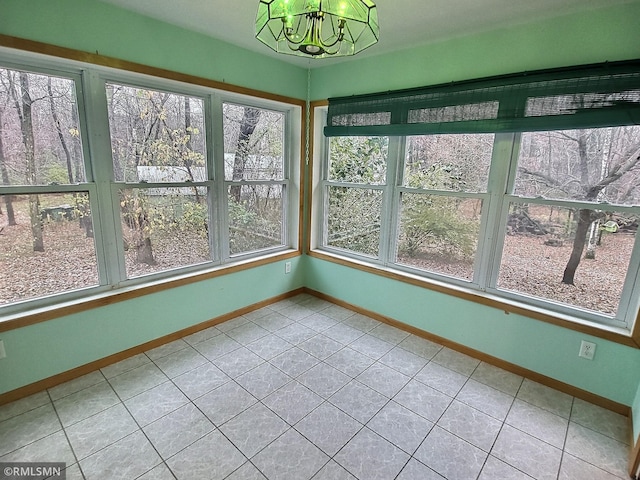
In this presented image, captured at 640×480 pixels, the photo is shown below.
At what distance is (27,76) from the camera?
1.91 metres

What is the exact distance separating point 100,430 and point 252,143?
7.91 ft

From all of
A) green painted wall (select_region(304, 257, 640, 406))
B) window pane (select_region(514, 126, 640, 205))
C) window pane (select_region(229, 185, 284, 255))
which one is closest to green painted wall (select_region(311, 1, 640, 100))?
window pane (select_region(514, 126, 640, 205))

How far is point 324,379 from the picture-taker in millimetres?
2260

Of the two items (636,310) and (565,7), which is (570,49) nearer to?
(565,7)

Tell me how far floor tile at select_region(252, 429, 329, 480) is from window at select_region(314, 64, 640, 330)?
1.70 meters

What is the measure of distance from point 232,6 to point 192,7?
26 centimetres

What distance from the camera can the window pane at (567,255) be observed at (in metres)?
2.03

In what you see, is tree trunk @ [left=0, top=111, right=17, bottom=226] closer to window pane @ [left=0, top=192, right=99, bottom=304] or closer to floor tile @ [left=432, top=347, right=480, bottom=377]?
window pane @ [left=0, top=192, right=99, bottom=304]

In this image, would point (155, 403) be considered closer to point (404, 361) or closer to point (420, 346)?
point (404, 361)

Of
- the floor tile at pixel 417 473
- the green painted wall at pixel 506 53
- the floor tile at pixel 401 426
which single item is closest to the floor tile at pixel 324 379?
the floor tile at pixel 401 426

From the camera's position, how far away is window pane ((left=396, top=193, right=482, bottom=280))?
2.60m

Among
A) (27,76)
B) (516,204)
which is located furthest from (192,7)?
(516,204)

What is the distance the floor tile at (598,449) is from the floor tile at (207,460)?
68.9 inches

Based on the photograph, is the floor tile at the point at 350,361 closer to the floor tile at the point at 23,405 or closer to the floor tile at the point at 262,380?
the floor tile at the point at 262,380
